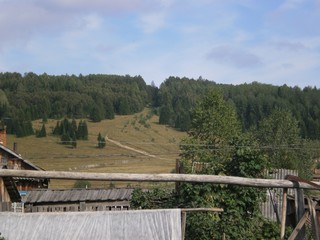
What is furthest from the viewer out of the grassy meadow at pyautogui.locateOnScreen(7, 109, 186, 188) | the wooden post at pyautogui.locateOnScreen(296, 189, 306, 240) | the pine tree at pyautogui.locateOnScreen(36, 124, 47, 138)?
the pine tree at pyautogui.locateOnScreen(36, 124, 47, 138)

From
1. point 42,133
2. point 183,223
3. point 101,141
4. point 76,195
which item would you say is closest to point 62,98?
point 42,133

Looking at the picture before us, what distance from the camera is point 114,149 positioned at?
91.5 m

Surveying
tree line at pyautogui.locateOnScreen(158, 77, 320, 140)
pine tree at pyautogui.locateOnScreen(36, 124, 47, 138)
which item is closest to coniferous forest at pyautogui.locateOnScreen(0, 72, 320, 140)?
tree line at pyautogui.locateOnScreen(158, 77, 320, 140)

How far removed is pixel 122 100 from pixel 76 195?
101 m

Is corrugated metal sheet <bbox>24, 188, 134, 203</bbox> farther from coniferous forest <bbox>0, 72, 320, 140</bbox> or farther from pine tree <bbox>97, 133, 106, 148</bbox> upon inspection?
coniferous forest <bbox>0, 72, 320, 140</bbox>

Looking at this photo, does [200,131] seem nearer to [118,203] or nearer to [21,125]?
[118,203]

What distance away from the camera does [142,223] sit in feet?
22.4

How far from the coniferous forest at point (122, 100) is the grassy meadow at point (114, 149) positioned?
3.46 m

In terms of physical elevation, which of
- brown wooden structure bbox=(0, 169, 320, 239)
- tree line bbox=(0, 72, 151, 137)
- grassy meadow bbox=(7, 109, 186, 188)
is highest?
tree line bbox=(0, 72, 151, 137)

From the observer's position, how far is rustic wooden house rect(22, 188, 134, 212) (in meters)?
26.2

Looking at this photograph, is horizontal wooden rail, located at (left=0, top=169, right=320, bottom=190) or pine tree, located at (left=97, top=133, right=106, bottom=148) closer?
horizontal wooden rail, located at (left=0, top=169, right=320, bottom=190)

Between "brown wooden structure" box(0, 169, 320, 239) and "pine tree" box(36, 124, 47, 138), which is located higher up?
"brown wooden structure" box(0, 169, 320, 239)

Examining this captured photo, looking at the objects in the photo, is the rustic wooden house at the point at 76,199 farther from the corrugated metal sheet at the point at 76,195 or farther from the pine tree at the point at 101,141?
the pine tree at the point at 101,141

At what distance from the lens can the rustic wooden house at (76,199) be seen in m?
26.2
